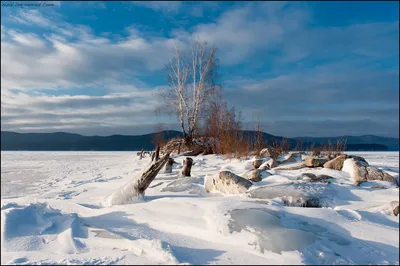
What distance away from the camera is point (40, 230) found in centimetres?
226

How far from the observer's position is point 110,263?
1.75m

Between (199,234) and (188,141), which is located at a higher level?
(188,141)

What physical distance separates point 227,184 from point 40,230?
208 cm

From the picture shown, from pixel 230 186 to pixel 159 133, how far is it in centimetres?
1122

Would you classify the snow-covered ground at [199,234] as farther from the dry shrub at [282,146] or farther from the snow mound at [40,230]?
the dry shrub at [282,146]

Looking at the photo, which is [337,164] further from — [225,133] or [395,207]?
[225,133]

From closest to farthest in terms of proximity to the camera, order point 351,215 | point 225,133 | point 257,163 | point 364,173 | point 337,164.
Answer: point 351,215, point 364,173, point 337,164, point 257,163, point 225,133

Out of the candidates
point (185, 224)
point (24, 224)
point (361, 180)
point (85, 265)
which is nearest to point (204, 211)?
point (185, 224)

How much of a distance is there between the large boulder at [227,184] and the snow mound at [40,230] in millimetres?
1698

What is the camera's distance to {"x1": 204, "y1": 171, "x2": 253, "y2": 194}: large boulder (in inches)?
133

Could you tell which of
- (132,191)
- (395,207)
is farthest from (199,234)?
(395,207)

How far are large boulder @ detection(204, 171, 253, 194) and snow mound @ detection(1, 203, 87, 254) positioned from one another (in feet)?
5.57

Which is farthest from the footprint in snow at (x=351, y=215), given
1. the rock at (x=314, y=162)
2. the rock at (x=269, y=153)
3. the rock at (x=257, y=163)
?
the rock at (x=269, y=153)

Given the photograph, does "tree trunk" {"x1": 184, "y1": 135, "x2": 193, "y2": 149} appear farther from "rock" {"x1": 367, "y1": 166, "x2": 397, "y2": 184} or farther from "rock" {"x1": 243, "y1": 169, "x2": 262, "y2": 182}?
"rock" {"x1": 367, "y1": 166, "x2": 397, "y2": 184}
